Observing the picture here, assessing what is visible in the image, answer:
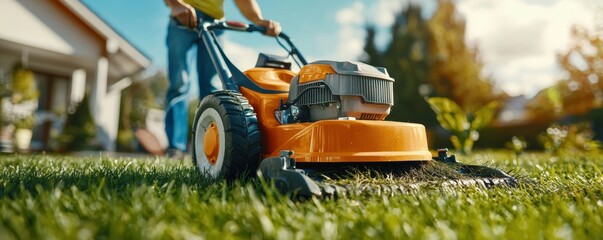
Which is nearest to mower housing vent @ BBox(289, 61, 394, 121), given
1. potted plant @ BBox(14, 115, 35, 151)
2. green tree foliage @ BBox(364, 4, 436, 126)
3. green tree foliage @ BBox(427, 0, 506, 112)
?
potted plant @ BBox(14, 115, 35, 151)

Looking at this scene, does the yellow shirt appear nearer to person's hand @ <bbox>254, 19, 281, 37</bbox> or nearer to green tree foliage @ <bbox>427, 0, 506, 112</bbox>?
person's hand @ <bbox>254, 19, 281, 37</bbox>

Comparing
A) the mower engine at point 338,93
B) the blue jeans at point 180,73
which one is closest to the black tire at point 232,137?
the mower engine at point 338,93

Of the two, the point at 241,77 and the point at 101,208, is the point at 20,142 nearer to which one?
the point at 241,77

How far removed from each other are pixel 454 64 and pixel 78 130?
15.4 meters

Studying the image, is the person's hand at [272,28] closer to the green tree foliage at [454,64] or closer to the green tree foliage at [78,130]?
the green tree foliage at [78,130]

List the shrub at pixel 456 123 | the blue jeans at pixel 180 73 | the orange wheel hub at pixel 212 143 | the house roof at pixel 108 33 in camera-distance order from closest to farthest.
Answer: the orange wheel hub at pixel 212 143 → the blue jeans at pixel 180 73 → the shrub at pixel 456 123 → the house roof at pixel 108 33

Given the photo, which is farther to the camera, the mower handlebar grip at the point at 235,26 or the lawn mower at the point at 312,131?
the mower handlebar grip at the point at 235,26

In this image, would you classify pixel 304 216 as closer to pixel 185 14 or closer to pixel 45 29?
pixel 185 14

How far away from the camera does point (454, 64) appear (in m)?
21.0

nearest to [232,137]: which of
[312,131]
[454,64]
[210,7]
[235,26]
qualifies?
[312,131]

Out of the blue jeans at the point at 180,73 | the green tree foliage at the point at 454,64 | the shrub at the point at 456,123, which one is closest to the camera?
the blue jeans at the point at 180,73

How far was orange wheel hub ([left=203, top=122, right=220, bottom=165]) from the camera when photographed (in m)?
2.82

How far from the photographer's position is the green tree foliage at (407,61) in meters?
21.2

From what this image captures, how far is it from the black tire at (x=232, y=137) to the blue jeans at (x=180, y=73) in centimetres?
137
